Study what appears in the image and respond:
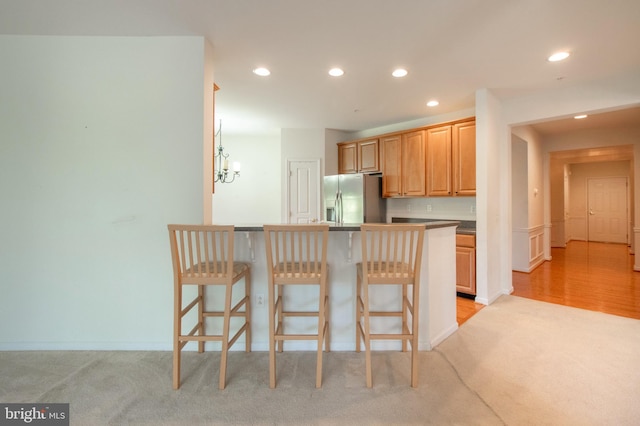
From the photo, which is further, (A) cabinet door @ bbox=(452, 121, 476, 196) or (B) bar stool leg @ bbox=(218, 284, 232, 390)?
(A) cabinet door @ bbox=(452, 121, 476, 196)

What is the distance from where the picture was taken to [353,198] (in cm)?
443

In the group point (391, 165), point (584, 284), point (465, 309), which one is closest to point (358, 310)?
point (465, 309)

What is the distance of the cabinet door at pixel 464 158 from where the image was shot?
3607 millimetres

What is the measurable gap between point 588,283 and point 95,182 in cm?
626

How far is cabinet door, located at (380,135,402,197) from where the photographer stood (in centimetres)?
441

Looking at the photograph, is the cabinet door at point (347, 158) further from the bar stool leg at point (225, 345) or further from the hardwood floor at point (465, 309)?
the bar stool leg at point (225, 345)

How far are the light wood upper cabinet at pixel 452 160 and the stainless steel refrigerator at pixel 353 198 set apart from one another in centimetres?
88

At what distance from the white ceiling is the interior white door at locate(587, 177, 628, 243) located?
280 inches

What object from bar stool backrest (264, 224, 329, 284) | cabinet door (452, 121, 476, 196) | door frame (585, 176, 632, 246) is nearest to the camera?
bar stool backrest (264, 224, 329, 284)

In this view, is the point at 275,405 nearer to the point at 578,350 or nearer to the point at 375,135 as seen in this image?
the point at 578,350

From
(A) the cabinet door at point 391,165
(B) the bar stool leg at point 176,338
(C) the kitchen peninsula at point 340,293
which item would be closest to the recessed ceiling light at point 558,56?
(C) the kitchen peninsula at point 340,293

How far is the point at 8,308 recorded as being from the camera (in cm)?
221

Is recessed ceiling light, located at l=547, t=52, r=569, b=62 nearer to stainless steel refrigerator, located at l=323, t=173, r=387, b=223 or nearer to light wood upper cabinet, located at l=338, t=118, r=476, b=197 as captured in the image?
light wood upper cabinet, located at l=338, t=118, r=476, b=197

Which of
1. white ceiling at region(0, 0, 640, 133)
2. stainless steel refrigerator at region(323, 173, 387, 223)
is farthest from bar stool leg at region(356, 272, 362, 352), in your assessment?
stainless steel refrigerator at region(323, 173, 387, 223)
